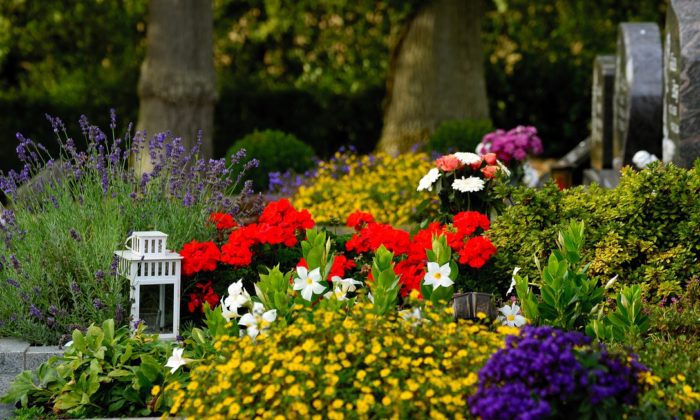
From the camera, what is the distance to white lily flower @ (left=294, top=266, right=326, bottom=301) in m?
5.21

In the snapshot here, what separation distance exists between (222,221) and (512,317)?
206 cm

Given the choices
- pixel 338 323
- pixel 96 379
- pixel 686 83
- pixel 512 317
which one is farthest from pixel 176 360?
pixel 686 83

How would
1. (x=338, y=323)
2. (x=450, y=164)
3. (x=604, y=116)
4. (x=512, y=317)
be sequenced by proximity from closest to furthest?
(x=338, y=323) → (x=512, y=317) → (x=450, y=164) → (x=604, y=116)

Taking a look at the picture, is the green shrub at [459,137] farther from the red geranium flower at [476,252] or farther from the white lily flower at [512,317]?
the white lily flower at [512,317]

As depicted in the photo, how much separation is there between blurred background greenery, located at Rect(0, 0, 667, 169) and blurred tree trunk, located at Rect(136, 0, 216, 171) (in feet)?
10.5

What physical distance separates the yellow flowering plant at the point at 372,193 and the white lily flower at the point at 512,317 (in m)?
3.52

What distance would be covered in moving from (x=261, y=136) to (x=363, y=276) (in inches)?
230

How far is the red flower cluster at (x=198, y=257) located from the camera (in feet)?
19.4

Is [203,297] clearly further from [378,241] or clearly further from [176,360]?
[176,360]

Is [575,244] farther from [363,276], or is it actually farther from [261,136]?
[261,136]

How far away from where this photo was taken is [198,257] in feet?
19.4

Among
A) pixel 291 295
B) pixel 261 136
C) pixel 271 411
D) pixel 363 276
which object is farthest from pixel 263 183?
pixel 271 411

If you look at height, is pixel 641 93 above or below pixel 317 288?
above

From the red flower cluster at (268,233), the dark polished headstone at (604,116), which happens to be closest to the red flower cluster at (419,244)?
the red flower cluster at (268,233)
